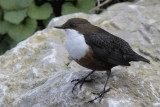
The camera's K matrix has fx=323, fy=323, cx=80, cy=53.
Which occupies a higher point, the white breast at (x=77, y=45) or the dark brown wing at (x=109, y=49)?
the white breast at (x=77, y=45)

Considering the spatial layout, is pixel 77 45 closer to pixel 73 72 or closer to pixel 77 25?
pixel 77 25

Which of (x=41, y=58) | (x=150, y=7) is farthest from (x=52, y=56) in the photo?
(x=150, y=7)

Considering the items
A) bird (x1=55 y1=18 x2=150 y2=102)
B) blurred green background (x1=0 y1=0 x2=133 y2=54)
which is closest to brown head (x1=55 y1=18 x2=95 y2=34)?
bird (x1=55 y1=18 x2=150 y2=102)

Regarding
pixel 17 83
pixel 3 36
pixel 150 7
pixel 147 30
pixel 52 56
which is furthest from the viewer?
pixel 3 36

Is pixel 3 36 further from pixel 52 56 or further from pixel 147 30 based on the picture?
pixel 147 30

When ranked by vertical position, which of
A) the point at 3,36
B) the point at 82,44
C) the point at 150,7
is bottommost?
the point at 3,36

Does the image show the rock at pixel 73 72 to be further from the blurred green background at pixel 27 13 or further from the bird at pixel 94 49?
the blurred green background at pixel 27 13

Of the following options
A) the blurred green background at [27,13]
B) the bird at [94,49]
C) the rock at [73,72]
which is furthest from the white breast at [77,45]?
the blurred green background at [27,13]
